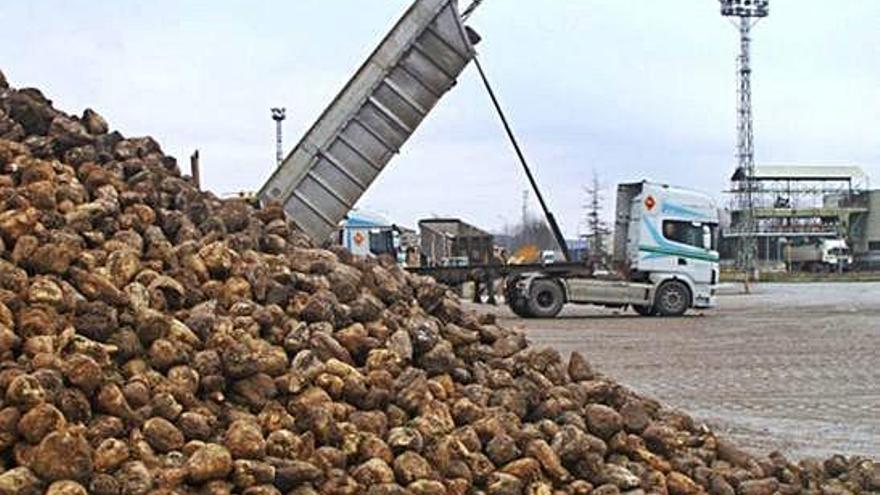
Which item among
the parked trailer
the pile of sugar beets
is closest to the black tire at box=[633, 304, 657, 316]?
the parked trailer

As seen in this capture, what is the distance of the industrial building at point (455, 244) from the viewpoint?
2344 centimetres

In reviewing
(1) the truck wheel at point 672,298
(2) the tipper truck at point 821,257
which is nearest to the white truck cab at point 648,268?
(1) the truck wheel at point 672,298

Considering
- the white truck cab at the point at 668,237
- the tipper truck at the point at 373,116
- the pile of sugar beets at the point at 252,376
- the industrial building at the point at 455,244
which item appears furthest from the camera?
the industrial building at the point at 455,244

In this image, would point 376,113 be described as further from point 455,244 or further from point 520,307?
point 455,244

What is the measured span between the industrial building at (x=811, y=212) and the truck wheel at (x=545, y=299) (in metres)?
41.6

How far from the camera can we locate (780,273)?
53188 millimetres

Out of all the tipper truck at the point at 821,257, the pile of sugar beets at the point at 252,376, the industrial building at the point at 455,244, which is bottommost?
the pile of sugar beets at the point at 252,376

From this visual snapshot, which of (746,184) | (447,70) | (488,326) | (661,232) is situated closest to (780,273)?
(746,184)

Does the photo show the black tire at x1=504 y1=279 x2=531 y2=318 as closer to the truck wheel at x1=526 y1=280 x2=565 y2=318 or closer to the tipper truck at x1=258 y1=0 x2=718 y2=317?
the truck wheel at x1=526 y1=280 x2=565 y2=318

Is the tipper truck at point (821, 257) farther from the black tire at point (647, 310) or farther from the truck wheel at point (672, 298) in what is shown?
the truck wheel at point (672, 298)

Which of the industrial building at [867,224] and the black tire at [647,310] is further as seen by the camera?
the industrial building at [867,224]

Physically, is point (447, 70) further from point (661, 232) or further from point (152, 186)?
point (661, 232)

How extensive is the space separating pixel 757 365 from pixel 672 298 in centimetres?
900

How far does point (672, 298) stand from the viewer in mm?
22062
